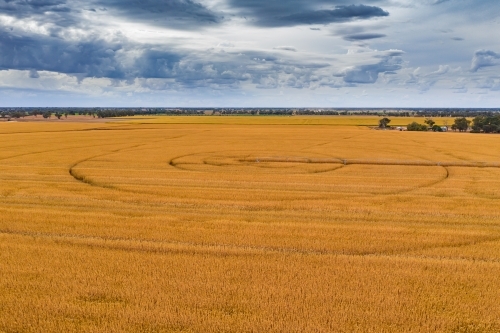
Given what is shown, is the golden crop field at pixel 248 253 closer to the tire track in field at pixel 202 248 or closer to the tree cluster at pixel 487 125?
the tire track in field at pixel 202 248

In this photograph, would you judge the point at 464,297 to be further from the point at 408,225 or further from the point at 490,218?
the point at 490,218

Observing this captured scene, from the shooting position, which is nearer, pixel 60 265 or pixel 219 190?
pixel 60 265

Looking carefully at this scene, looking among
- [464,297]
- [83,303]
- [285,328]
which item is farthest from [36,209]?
[464,297]

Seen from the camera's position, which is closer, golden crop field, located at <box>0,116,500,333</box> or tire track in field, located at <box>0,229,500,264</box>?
golden crop field, located at <box>0,116,500,333</box>

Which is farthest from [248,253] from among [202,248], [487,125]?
[487,125]

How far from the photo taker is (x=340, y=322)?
392 inches

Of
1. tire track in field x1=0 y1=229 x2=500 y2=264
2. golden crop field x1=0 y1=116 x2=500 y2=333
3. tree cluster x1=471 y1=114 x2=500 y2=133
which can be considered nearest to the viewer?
golden crop field x1=0 y1=116 x2=500 y2=333

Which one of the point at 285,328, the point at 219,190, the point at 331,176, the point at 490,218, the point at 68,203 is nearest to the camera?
the point at 285,328

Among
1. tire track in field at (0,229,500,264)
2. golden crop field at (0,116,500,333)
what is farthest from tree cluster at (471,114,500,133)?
tire track in field at (0,229,500,264)

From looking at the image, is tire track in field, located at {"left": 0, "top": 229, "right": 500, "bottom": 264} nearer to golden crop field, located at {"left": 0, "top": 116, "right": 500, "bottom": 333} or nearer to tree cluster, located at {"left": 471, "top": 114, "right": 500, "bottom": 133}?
golden crop field, located at {"left": 0, "top": 116, "right": 500, "bottom": 333}

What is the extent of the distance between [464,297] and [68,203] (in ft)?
61.2

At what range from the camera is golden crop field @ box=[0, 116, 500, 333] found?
10.3 m

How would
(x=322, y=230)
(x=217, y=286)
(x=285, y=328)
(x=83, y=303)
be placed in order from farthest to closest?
1. (x=322, y=230)
2. (x=217, y=286)
3. (x=83, y=303)
4. (x=285, y=328)

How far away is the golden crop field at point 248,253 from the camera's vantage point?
10.3 meters
